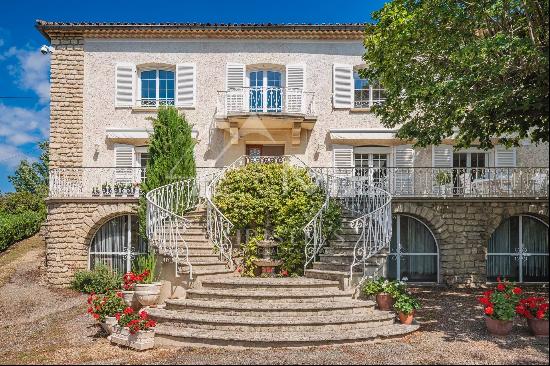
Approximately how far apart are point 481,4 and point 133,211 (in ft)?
34.6

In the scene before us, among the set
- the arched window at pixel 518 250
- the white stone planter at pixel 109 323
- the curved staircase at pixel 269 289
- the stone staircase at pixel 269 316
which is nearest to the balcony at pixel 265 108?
the curved staircase at pixel 269 289

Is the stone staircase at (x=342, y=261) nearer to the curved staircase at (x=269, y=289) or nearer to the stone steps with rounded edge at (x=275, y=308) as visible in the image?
the curved staircase at (x=269, y=289)

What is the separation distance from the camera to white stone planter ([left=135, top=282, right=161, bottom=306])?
33.2 feet

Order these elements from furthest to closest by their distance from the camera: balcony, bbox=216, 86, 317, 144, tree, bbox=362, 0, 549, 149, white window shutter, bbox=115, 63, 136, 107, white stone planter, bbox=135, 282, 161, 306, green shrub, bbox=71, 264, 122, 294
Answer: white window shutter, bbox=115, 63, 136, 107 < balcony, bbox=216, 86, 317, 144 < green shrub, bbox=71, 264, 122, 294 < white stone planter, bbox=135, 282, 161, 306 < tree, bbox=362, 0, 549, 149

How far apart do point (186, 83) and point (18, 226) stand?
874 cm

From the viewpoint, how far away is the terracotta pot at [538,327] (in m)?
8.38

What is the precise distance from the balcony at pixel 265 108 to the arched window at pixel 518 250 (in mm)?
6832

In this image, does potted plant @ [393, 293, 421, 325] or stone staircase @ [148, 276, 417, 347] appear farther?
potted plant @ [393, 293, 421, 325]

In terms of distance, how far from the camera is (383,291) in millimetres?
9734

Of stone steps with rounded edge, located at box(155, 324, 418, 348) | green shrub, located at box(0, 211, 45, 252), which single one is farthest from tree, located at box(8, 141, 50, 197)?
stone steps with rounded edge, located at box(155, 324, 418, 348)

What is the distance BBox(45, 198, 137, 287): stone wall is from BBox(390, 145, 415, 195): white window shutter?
8157 mm

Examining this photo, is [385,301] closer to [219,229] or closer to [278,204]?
[278,204]

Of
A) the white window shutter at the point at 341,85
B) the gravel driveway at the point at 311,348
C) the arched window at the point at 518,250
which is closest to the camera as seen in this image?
the gravel driveway at the point at 311,348

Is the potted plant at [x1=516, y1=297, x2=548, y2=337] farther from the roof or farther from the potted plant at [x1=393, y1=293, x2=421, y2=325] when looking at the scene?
the roof
